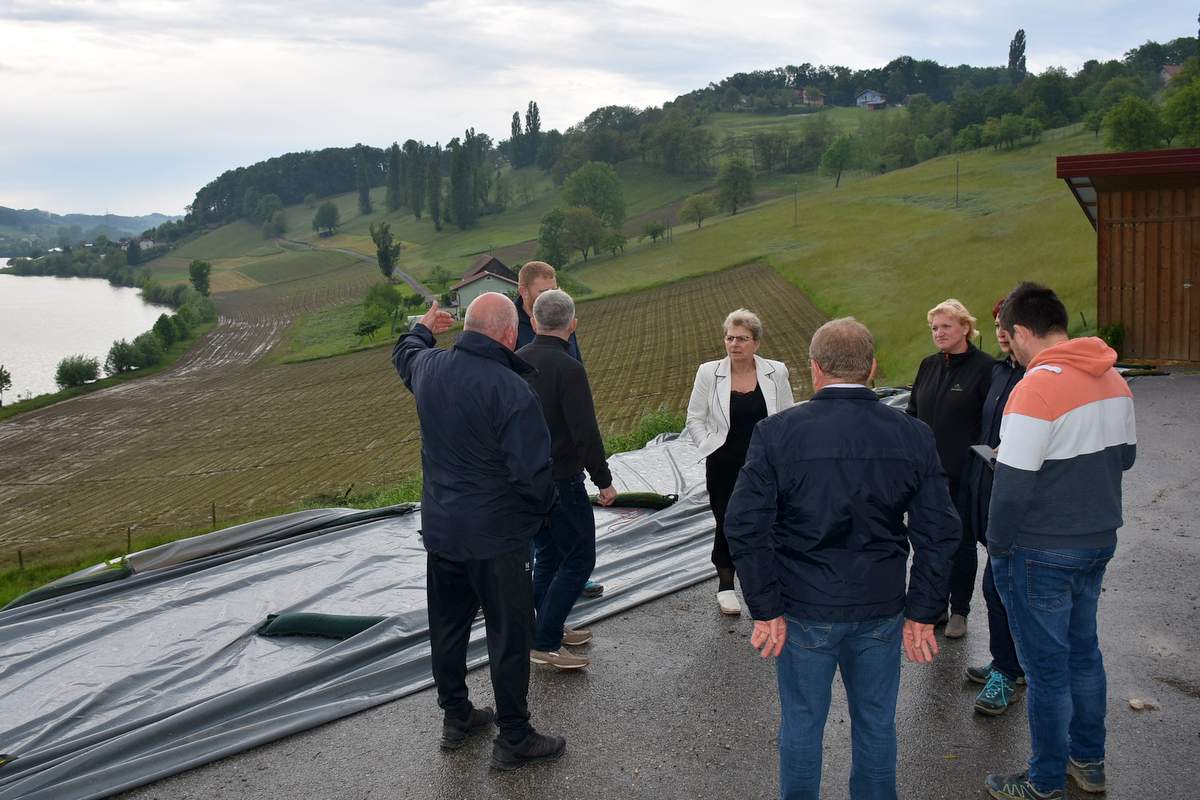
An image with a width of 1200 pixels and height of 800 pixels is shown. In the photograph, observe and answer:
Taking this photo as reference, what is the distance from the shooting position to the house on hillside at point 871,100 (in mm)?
190250

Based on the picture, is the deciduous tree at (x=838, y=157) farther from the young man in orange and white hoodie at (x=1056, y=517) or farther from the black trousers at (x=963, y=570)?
the young man in orange and white hoodie at (x=1056, y=517)

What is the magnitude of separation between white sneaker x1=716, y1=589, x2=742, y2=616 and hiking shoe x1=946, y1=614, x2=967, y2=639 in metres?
1.24

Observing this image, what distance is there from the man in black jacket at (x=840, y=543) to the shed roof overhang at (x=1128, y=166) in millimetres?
10805

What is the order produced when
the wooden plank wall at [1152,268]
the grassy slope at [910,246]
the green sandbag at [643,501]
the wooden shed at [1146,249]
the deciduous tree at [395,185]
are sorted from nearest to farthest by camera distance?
the green sandbag at [643,501] < the wooden shed at [1146,249] < the wooden plank wall at [1152,268] < the grassy slope at [910,246] < the deciduous tree at [395,185]

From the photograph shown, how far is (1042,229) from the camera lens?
43.0 metres

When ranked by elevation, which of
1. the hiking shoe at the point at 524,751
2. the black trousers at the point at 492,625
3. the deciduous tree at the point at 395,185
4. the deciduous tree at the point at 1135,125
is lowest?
the hiking shoe at the point at 524,751

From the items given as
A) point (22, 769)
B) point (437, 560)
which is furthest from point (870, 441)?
point (22, 769)

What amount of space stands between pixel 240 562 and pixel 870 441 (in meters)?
5.30

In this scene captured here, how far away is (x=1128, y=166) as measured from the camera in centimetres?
1257

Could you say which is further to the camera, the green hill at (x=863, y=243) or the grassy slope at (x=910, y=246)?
the green hill at (x=863, y=243)

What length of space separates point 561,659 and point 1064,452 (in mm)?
2878

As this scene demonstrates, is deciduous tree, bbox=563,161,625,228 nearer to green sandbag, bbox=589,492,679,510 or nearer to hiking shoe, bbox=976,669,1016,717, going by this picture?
green sandbag, bbox=589,492,679,510

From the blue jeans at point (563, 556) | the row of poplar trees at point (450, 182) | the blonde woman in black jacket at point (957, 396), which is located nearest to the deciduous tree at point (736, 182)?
the row of poplar trees at point (450, 182)

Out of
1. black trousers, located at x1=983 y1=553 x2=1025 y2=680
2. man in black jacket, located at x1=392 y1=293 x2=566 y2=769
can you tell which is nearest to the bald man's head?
man in black jacket, located at x1=392 y1=293 x2=566 y2=769
